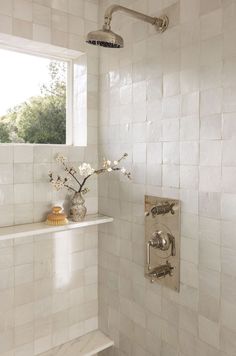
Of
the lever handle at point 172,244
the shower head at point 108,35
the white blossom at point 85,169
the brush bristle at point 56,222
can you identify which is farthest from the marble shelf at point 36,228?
the shower head at point 108,35

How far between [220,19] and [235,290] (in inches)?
44.1

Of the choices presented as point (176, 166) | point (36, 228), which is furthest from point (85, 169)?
point (176, 166)

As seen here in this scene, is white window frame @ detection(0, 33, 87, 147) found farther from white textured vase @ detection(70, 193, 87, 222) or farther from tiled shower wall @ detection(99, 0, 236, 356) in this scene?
white textured vase @ detection(70, 193, 87, 222)

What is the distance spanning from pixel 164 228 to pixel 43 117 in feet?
3.34

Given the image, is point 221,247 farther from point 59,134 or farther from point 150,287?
point 59,134

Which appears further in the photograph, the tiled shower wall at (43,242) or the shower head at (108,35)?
the tiled shower wall at (43,242)

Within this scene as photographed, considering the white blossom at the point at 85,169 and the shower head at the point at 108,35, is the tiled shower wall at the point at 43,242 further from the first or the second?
the shower head at the point at 108,35

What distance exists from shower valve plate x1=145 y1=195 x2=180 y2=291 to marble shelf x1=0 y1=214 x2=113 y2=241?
0.34m

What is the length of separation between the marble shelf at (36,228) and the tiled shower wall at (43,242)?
Answer: 7cm

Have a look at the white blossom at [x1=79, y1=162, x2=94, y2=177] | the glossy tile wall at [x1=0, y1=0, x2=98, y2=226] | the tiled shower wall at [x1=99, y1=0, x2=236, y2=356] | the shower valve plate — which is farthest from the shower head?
the shower valve plate

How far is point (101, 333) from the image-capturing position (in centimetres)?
200

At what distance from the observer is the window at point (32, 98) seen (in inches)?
70.2

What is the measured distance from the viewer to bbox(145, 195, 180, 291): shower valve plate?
147 cm

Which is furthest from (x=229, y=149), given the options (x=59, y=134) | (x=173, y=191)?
(x=59, y=134)
